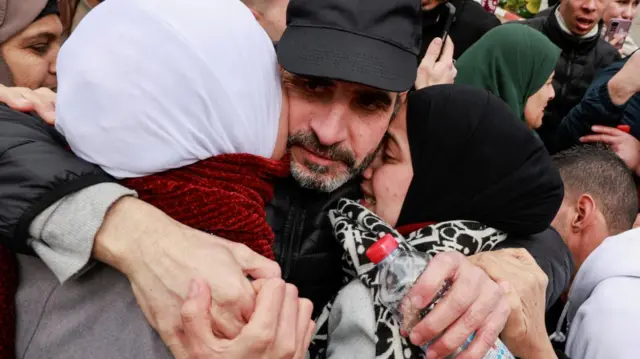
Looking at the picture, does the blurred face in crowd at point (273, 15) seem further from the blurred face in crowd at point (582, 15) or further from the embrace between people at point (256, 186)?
the blurred face in crowd at point (582, 15)

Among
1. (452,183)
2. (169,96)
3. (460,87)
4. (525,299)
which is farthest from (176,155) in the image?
(525,299)

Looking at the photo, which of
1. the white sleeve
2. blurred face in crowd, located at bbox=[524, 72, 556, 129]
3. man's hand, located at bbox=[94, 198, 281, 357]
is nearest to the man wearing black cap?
man's hand, located at bbox=[94, 198, 281, 357]

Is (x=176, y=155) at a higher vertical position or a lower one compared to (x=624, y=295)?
higher

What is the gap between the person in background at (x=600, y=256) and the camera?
5.83 feet

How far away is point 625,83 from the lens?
10.6 feet

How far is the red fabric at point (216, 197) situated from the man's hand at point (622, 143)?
2690mm

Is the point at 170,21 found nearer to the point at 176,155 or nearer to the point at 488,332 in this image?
the point at 176,155

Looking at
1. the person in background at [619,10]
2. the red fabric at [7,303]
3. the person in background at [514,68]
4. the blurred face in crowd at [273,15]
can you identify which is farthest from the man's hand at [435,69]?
the person in background at [619,10]

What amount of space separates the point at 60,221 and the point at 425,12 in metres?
2.53

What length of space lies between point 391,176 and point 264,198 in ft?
1.32

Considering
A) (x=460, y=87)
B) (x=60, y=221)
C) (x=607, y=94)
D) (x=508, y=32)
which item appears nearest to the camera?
(x=60, y=221)

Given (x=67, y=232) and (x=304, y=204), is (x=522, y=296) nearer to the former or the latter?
(x=304, y=204)

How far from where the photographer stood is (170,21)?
1152 millimetres

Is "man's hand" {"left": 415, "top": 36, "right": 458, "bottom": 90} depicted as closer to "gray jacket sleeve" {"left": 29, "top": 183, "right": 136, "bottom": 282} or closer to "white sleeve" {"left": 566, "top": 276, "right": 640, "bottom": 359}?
"white sleeve" {"left": 566, "top": 276, "right": 640, "bottom": 359}
